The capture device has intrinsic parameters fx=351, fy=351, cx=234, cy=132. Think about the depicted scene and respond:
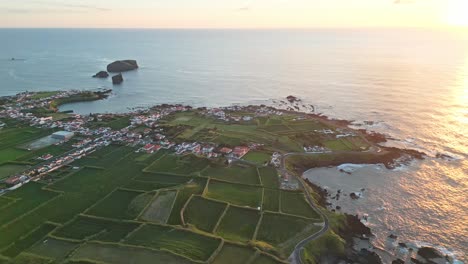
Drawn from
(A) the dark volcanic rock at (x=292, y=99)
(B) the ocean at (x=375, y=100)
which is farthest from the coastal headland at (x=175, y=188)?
(A) the dark volcanic rock at (x=292, y=99)

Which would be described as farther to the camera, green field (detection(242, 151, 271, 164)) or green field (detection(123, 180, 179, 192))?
green field (detection(242, 151, 271, 164))

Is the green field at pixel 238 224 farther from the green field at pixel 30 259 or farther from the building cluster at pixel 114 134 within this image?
the green field at pixel 30 259

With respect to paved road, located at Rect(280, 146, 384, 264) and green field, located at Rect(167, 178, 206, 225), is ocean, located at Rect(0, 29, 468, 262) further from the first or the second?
green field, located at Rect(167, 178, 206, 225)

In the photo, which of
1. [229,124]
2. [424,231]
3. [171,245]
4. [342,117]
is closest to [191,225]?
[171,245]

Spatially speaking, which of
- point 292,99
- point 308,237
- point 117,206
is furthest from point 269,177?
point 292,99

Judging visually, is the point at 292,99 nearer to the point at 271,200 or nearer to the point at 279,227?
the point at 271,200

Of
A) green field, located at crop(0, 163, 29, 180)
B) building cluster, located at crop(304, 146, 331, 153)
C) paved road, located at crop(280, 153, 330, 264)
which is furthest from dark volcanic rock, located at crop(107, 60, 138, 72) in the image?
paved road, located at crop(280, 153, 330, 264)

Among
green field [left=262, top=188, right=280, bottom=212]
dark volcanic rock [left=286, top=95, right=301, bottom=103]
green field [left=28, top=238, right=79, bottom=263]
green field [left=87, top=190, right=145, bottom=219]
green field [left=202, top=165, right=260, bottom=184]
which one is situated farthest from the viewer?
dark volcanic rock [left=286, top=95, right=301, bottom=103]
